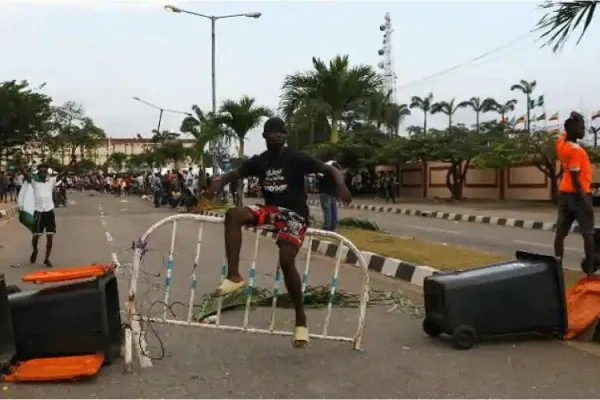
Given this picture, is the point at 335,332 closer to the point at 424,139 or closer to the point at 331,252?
the point at 331,252

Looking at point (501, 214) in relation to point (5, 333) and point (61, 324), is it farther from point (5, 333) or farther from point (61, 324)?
point (5, 333)

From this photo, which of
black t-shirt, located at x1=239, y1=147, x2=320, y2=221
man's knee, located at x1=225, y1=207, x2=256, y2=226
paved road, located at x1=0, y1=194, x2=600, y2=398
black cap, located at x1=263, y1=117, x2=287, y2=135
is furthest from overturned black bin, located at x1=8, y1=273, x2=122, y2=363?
black cap, located at x1=263, y1=117, x2=287, y2=135

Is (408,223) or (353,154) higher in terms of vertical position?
(353,154)

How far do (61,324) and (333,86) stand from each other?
19.0 metres

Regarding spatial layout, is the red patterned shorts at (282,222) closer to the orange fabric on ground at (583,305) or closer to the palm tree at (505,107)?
the orange fabric on ground at (583,305)

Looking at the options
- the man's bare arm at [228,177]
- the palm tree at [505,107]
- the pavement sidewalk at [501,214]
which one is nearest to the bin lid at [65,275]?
the man's bare arm at [228,177]

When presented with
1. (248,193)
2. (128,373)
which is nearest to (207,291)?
(128,373)

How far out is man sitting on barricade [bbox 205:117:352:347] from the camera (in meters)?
5.14

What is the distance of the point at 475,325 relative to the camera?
5555 millimetres

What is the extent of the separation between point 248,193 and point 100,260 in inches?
1334

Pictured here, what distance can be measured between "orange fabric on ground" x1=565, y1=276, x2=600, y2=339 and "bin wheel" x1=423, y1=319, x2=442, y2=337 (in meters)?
0.97

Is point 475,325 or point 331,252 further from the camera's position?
point 331,252

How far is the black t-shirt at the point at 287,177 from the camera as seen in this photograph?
208 inches

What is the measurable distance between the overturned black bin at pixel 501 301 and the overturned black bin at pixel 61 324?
247 cm
